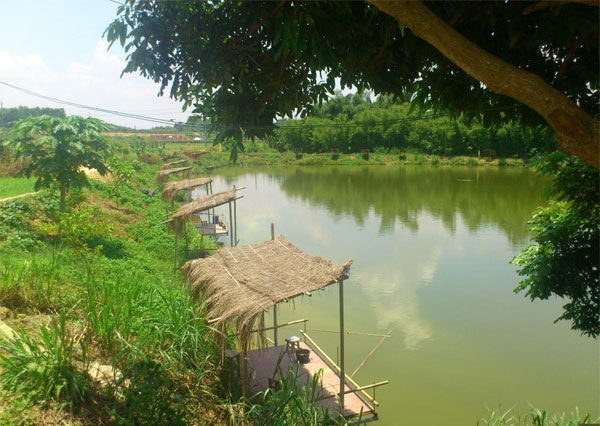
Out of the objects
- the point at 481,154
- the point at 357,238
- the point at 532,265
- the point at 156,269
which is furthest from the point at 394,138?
the point at 532,265

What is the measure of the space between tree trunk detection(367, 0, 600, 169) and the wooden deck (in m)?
3.08

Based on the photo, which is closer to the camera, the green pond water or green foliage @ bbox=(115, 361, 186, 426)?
green foliage @ bbox=(115, 361, 186, 426)

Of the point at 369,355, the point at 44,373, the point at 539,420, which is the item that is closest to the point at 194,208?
the point at 369,355

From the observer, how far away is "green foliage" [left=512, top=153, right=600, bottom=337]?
3916 mm

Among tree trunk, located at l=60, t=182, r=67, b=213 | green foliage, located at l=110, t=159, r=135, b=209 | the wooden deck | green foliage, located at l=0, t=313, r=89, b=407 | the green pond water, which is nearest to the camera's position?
green foliage, located at l=0, t=313, r=89, b=407

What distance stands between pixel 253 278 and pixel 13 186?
9257 mm

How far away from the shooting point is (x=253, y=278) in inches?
196

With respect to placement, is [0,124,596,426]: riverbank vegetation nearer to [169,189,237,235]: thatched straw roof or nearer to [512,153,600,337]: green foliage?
[512,153,600,337]: green foliage

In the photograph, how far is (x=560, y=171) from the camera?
408cm

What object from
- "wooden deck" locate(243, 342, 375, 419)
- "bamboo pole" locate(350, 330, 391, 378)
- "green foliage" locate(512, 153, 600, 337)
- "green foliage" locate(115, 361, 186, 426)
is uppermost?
"green foliage" locate(512, 153, 600, 337)

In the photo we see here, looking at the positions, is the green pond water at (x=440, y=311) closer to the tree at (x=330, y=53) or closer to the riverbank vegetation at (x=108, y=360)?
the riverbank vegetation at (x=108, y=360)

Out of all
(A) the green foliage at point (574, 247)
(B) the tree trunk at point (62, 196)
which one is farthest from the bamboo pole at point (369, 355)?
(B) the tree trunk at point (62, 196)

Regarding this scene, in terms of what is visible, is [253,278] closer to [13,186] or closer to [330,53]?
[330,53]

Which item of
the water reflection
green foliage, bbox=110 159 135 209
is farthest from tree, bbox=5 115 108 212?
the water reflection
